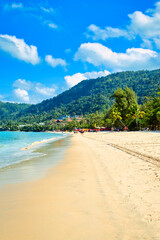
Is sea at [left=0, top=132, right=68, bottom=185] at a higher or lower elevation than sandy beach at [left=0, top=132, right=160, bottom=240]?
lower

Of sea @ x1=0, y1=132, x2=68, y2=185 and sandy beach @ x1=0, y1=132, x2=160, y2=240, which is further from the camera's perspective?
sea @ x1=0, y1=132, x2=68, y2=185

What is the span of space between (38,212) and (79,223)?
112cm

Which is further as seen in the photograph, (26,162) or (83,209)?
(26,162)

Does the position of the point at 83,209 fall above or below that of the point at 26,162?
above

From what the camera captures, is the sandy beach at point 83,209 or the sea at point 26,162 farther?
the sea at point 26,162

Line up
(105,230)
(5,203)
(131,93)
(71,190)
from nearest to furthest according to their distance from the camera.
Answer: (105,230)
(5,203)
(71,190)
(131,93)

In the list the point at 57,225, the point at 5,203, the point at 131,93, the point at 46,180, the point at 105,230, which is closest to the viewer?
the point at 105,230

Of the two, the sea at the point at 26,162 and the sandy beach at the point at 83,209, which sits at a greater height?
the sandy beach at the point at 83,209

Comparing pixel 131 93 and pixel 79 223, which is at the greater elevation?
pixel 131 93

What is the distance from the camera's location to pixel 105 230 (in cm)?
375

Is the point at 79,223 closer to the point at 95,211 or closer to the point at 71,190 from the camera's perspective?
the point at 95,211

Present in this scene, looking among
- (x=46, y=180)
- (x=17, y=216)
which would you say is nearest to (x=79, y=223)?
(x=17, y=216)

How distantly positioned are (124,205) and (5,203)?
3.11 metres

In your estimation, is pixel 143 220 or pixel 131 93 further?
pixel 131 93
